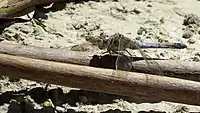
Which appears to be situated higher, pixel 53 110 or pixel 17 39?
pixel 17 39

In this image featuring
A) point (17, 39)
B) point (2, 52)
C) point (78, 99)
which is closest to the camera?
point (2, 52)

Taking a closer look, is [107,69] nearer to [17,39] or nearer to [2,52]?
[2,52]

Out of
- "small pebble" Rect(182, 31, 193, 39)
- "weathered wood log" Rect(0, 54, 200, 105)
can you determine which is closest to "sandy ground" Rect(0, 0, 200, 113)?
"small pebble" Rect(182, 31, 193, 39)

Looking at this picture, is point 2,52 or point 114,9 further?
point 114,9

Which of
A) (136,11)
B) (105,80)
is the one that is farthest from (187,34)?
(105,80)

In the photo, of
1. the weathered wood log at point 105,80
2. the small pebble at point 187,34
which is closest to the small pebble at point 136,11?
the small pebble at point 187,34

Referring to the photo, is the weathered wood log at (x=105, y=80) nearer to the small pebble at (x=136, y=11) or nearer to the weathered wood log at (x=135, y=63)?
the weathered wood log at (x=135, y=63)

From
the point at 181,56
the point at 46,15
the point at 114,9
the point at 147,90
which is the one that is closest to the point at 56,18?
the point at 46,15
